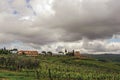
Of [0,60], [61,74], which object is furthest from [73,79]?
[0,60]

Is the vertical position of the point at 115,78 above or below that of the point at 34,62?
below

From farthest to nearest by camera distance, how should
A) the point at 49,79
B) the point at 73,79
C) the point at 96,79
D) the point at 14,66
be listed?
the point at 14,66 → the point at 96,79 → the point at 73,79 → the point at 49,79

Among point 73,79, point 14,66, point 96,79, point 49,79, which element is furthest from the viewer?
point 14,66

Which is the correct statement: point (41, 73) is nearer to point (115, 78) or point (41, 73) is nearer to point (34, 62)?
point (34, 62)

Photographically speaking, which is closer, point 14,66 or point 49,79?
point 49,79

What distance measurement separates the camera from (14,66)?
192375 millimetres

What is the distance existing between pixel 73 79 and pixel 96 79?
68.0 feet

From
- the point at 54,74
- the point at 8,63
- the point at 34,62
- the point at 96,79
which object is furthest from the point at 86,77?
the point at 8,63

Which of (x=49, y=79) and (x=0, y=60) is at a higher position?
(x=0, y=60)

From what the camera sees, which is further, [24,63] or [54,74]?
[24,63]

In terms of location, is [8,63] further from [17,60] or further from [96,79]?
[96,79]

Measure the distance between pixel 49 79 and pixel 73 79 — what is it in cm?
1915

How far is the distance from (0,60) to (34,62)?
28226 mm

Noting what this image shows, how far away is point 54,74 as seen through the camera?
527 feet
